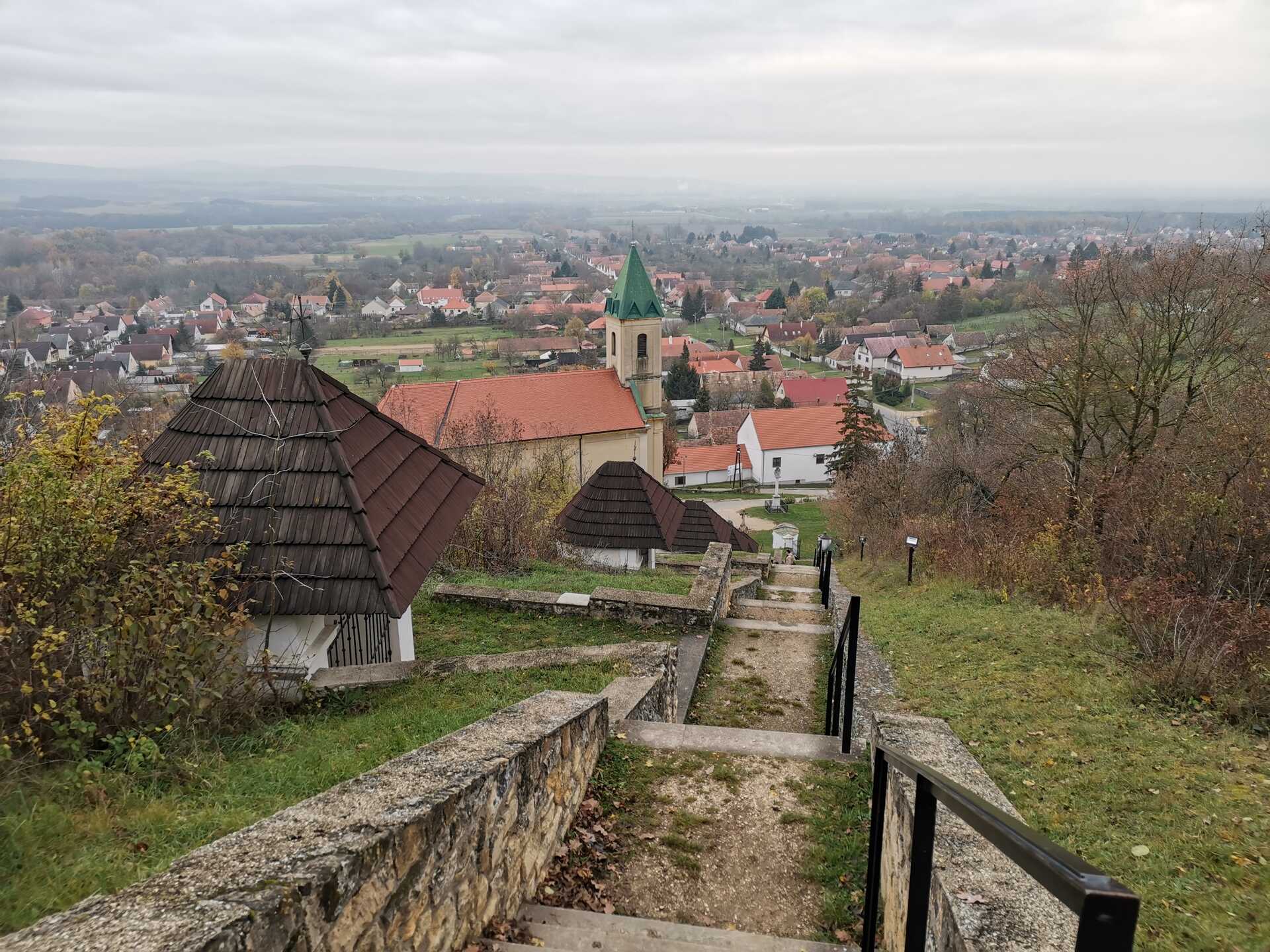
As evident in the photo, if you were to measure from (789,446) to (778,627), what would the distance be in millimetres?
49556

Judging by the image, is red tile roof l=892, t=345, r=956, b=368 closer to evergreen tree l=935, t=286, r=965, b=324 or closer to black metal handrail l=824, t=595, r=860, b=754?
evergreen tree l=935, t=286, r=965, b=324

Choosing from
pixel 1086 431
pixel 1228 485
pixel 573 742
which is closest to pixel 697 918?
pixel 573 742

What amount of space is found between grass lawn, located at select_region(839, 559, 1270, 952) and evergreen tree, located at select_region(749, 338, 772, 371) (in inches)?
3636

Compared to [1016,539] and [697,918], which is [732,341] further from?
[697,918]

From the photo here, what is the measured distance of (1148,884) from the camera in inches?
152

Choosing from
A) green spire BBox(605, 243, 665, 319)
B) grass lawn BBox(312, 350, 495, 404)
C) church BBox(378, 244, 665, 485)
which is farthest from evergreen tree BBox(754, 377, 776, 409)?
green spire BBox(605, 243, 665, 319)

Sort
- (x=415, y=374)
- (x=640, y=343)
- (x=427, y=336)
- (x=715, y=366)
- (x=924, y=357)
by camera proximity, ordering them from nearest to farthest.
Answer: (x=640, y=343) < (x=415, y=374) < (x=924, y=357) < (x=715, y=366) < (x=427, y=336)

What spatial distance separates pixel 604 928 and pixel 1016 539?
12841mm

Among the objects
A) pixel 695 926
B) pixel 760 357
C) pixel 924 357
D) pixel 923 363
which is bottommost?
pixel 760 357

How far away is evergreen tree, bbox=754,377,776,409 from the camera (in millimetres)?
83812

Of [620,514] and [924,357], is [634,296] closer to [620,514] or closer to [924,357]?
[620,514]

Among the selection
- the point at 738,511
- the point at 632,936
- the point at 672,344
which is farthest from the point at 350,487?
the point at 672,344

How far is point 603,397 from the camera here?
134ft

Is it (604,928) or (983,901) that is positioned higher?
(983,901)
